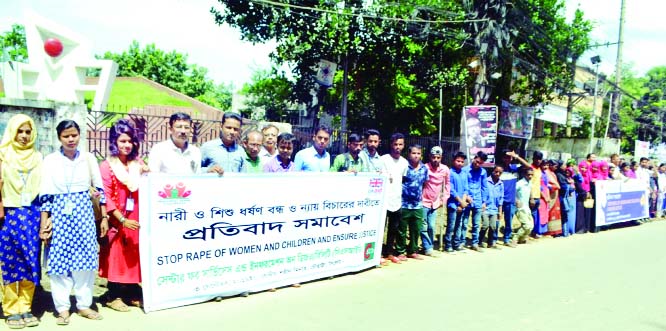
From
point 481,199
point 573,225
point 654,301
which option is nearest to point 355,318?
point 654,301

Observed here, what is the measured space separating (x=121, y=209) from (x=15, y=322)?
1180mm

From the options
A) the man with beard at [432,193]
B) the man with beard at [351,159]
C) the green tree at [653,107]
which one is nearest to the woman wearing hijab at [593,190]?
the man with beard at [432,193]

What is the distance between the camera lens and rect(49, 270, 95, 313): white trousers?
416 centimetres

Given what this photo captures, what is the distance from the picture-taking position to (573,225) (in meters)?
11.1

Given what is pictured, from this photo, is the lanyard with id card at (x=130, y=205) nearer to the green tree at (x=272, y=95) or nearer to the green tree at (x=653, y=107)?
the green tree at (x=272, y=95)

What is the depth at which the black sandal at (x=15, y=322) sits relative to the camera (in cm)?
398

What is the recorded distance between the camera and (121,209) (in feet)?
14.9

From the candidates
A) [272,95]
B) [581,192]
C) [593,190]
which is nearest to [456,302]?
[581,192]

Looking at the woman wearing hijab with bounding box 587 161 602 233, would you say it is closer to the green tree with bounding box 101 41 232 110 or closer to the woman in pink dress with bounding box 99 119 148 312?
the woman in pink dress with bounding box 99 119 148 312

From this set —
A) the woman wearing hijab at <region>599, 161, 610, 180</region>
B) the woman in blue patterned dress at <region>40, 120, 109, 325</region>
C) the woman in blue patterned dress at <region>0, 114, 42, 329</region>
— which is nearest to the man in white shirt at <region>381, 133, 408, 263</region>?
the woman in blue patterned dress at <region>40, 120, 109, 325</region>

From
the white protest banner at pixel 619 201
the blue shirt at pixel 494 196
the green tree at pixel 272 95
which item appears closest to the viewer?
the blue shirt at pixel 494 196

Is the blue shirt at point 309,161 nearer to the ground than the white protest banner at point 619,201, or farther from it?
farther from it

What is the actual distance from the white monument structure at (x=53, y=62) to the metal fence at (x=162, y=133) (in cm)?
100

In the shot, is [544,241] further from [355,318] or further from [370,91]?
[370,91]
